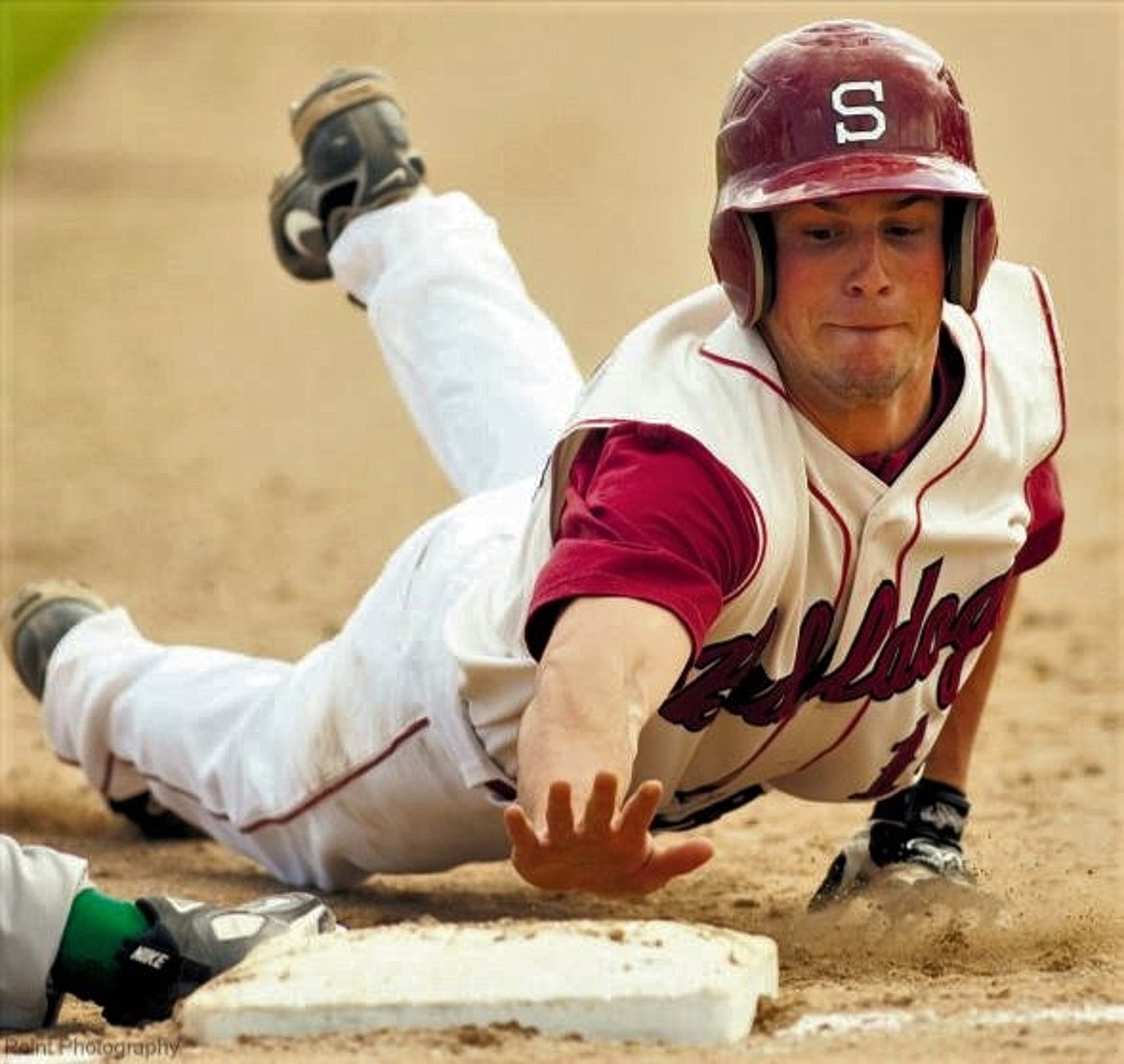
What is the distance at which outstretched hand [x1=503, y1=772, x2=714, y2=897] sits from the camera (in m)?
3.12

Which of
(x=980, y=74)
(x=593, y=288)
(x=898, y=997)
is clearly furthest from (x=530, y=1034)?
(x=980, y=74)

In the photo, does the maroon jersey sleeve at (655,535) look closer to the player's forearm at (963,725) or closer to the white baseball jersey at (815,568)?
the white baseball jersey at (815,568)

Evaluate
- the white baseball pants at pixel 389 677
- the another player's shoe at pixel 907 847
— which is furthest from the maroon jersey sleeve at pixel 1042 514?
the white baseball pants at pixel 389 677

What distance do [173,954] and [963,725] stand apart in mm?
1493

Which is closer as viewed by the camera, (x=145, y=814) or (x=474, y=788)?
(x=474, y=788)

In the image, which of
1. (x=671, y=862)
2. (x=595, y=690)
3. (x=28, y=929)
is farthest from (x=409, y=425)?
(x=671, y=862)

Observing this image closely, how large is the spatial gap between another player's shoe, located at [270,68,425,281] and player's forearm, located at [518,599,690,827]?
1.94 meters

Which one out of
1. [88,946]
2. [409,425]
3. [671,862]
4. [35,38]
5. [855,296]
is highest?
[35,38]

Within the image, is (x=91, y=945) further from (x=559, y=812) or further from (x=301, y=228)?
(x=301, y=228)

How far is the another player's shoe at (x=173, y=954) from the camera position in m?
3.55

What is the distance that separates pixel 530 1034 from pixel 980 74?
1332cm

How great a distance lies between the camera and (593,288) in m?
11.8

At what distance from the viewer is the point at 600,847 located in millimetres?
3139

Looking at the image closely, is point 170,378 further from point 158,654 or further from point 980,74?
point 980,74
